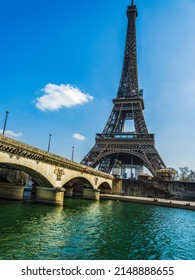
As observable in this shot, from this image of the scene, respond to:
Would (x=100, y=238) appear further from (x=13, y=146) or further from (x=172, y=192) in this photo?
(x=172, y=192)

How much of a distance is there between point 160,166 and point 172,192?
9102mm

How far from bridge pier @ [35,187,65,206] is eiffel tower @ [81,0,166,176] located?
39.7m

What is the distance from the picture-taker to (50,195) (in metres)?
30.3

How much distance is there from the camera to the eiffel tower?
233ft

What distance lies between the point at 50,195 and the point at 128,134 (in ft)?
170

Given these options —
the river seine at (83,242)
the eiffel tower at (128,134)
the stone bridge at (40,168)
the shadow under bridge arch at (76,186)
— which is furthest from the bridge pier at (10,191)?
the eiffel tower at (128,134)

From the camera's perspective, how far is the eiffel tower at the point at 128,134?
7100 cm

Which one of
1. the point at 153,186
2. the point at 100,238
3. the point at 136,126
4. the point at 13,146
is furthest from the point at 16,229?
the point at 136,126

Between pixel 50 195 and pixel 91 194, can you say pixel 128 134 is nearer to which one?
pixel 91 194

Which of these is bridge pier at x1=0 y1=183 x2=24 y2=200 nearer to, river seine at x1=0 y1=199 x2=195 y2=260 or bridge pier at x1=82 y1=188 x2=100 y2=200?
river seine at x1=0 y1=199 x2=195 y2=260

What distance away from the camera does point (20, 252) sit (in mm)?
10883

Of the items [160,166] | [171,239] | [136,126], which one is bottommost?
[171,239]
